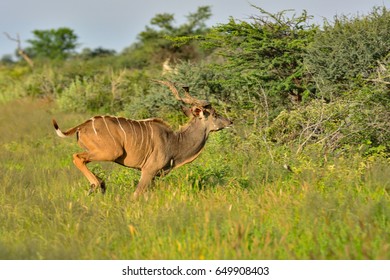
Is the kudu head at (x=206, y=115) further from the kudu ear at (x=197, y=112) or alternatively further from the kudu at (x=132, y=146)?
the kudu at (x=132, y=146)

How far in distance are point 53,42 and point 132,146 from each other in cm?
4114

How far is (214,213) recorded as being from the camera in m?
4.79

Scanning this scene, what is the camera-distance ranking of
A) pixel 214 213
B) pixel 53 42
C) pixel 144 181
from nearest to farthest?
pixel 214 213 → pixel 144 181 → pixel 53 42

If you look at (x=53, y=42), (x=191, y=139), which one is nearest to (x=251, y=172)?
(x=191, y=139)

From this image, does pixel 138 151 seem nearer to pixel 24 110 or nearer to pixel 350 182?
pixel 350 182

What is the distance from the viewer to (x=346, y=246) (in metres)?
3.98

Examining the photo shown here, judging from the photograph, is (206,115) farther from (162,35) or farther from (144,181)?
(162,35)

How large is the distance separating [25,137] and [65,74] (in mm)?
8125

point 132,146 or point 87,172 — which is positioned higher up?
point 132,146

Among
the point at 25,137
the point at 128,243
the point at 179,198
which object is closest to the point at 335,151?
the point at 179,198

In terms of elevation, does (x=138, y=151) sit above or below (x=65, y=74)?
below

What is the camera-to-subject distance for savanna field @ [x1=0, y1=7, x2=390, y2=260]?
14.5ft

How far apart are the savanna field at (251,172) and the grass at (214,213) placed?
0.01 m

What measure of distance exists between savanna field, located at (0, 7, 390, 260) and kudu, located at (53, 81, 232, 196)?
16 centimetres
